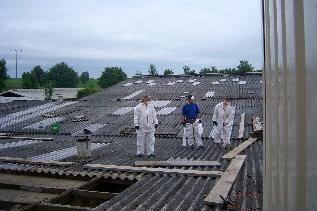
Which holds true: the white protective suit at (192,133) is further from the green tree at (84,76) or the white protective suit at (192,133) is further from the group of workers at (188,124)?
the green tree at (84,76)

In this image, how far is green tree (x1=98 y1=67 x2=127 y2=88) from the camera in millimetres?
65500

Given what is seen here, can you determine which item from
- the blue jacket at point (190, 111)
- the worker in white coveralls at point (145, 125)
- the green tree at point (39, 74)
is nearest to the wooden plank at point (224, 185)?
the worker in white coveralls at point (145, 125)

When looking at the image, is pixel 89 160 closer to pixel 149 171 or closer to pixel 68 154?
pixel 68 154

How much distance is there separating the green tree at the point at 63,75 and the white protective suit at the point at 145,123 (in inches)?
3133

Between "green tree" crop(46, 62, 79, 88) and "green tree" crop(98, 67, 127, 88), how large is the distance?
78.2ft

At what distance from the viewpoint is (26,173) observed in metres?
8.73

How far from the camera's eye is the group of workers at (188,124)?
35.2 feet

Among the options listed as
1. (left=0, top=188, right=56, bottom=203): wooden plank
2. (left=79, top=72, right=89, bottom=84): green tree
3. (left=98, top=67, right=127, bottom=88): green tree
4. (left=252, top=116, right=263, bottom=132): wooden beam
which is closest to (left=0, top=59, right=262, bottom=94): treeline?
(left=98, top=67, right=127, bottom=88): green tree

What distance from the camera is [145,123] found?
35.8 ft

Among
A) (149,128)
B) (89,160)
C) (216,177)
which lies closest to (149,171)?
(216,177)

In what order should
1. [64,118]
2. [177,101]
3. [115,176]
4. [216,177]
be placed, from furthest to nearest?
[177,101], [64,118], [115,176], [216,177]

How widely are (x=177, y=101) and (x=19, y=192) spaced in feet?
47.1

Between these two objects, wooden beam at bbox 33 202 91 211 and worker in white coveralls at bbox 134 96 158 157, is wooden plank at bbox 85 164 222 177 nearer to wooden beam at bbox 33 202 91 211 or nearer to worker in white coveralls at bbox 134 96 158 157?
worker in white coveralls at bbox 134 96 158 157

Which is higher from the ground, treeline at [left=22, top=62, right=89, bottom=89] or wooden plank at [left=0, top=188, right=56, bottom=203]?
treeline at [left=22, top=62, right=89, bottom=89]
